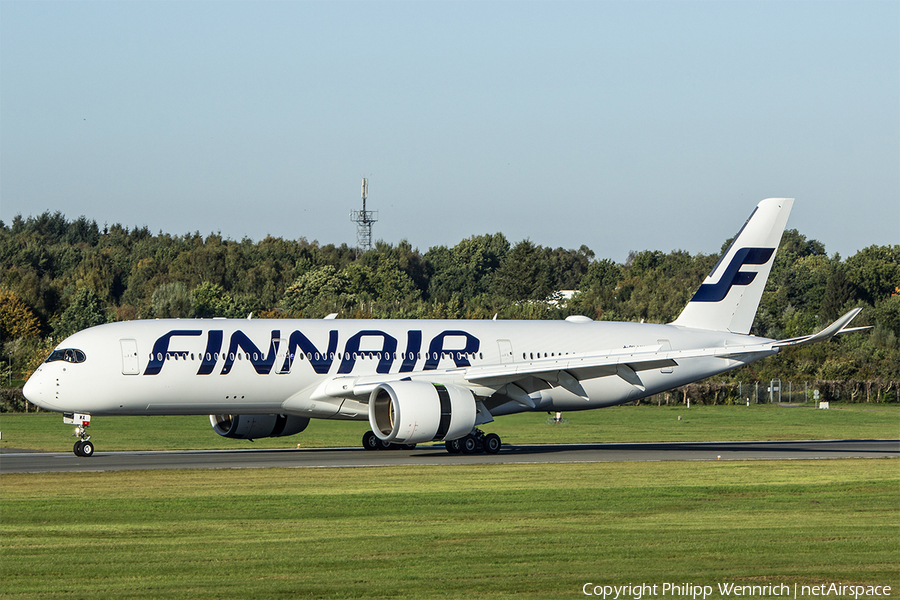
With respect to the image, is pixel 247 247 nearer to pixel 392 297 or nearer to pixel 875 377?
pixel 392 297

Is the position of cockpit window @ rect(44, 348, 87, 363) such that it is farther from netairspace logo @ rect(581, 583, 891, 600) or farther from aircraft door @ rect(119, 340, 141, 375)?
netairspace logo @ rect(581, 583, 891, 600)

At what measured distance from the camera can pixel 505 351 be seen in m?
35.8

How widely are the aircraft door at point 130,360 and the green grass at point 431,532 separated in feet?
18.4

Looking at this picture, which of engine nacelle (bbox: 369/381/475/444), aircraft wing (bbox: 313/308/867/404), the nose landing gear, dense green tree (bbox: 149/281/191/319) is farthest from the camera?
dense green tree (bbox: 149/281/191/319)

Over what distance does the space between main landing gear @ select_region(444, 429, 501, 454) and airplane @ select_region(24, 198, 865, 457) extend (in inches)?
1.2

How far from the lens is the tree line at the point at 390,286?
83.6 meters

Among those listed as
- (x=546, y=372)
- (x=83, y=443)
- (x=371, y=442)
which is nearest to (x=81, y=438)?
(x=83, y=443)

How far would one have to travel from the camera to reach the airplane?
30.8 meters

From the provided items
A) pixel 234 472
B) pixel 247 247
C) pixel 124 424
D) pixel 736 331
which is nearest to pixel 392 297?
pixel 247 247

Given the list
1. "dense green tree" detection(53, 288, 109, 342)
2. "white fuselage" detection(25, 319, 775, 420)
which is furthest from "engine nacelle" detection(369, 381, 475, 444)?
"dense green tree" detection(53, 288, 109, 342)

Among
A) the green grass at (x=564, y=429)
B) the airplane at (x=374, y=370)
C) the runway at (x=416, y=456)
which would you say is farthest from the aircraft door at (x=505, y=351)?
the green grass at (x=564, y=429)

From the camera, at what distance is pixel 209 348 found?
31609mm

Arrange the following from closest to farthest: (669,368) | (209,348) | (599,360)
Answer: (209,348) → (599,360) → (669,368)

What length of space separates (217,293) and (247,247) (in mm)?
36738
